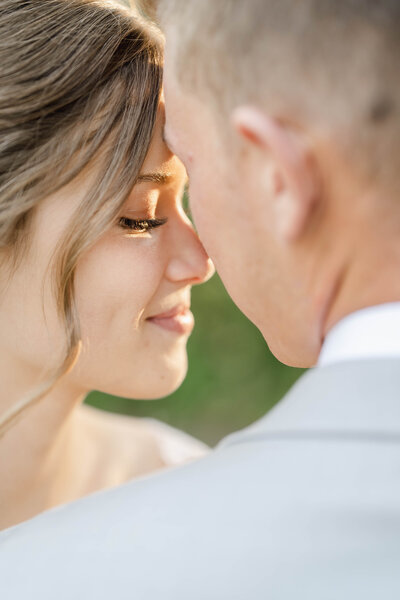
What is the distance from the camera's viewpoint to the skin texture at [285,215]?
3.88 feet

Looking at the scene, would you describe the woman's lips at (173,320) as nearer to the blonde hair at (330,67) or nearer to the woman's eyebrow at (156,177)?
the woman's eyebrow at (156,177)

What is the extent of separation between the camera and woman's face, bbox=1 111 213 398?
6.36 ft

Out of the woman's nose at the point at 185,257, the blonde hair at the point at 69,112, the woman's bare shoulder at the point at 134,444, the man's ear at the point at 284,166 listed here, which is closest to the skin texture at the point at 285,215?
the man's ear at the point at 284,166

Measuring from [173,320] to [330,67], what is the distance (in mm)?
1122

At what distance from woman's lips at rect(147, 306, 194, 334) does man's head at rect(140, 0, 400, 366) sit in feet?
2.62

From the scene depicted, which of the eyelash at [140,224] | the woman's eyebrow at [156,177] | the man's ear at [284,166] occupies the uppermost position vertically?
the man's ear at [284,166]

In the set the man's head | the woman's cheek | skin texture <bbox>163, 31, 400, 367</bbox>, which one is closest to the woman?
the woman's cheek

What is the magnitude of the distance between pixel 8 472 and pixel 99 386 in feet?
1.27

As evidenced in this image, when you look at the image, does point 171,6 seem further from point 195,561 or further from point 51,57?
point 195,561

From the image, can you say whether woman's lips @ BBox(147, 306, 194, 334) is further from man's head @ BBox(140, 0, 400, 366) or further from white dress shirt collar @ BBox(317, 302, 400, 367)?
white dress shirt collar @ BBox(317, 302, 400, 367)

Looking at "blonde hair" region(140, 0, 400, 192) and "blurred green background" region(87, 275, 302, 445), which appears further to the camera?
"blurred green background" region(87, 275, 302, 445)

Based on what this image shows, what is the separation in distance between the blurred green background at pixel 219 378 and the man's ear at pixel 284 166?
346 centimetres

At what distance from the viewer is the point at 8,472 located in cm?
229

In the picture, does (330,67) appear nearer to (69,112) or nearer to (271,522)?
(271,522)
